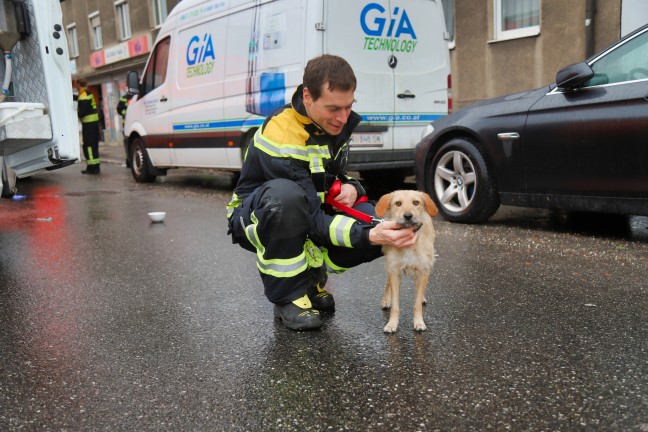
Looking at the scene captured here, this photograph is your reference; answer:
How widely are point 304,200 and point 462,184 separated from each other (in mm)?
3379

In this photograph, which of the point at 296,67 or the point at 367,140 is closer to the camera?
the point at 296,67

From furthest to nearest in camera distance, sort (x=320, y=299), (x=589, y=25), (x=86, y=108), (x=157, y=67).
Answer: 1. (x=86, y=108)
2. (x=589, y=25)
3. (x=157, y=67)
4. (x=320, y=299)

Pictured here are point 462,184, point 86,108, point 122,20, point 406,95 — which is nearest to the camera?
point 462,184

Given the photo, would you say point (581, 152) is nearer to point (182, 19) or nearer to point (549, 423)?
point (549, 423)

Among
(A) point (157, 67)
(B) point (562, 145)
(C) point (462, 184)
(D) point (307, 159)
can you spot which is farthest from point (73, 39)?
(D) point (307, 159)

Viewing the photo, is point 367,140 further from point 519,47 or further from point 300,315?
point 519,47

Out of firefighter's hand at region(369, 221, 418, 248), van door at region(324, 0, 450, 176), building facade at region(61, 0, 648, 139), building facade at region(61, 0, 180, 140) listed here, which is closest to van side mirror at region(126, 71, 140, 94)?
van door at region(324, 0, 450, 176)

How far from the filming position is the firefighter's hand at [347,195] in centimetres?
331

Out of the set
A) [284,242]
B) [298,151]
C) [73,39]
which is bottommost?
[284,242]

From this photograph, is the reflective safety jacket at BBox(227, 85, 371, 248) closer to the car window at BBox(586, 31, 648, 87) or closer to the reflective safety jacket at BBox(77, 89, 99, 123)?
the car window at BBox(586, 31, 648, 87)

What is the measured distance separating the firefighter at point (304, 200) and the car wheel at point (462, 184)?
9.02 ft

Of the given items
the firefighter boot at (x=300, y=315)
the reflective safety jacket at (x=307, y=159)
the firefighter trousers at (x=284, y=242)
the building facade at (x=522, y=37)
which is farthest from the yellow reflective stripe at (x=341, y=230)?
the building facade at (x=522, y=37)

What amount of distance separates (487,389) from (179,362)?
4.18 feet

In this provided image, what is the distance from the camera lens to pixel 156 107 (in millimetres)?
10641
